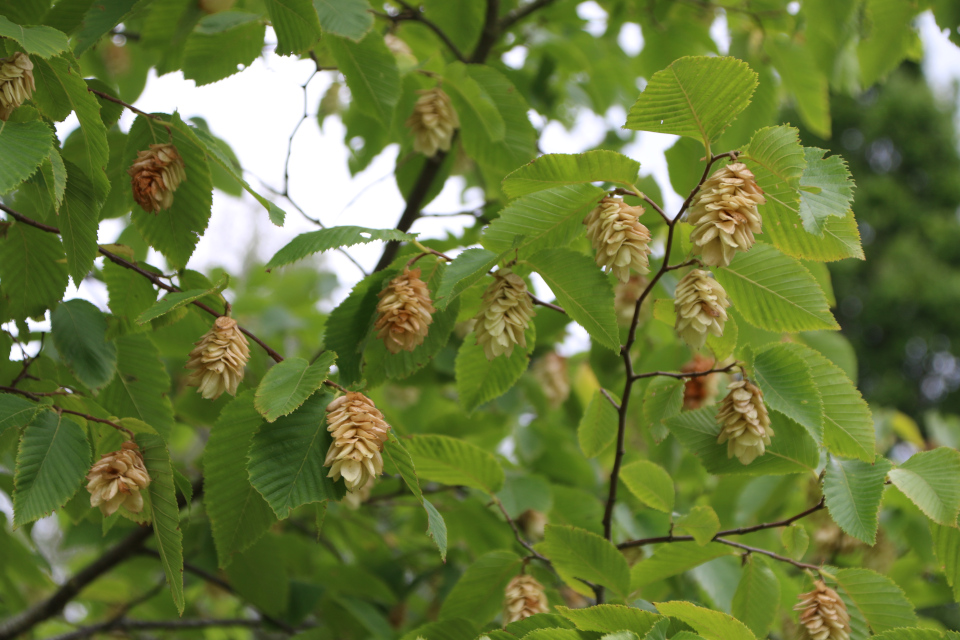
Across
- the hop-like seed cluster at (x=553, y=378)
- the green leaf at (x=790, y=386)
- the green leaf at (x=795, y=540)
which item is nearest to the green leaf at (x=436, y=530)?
the green leaf at (x=790, y=386)

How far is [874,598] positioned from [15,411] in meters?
1.20

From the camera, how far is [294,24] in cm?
107

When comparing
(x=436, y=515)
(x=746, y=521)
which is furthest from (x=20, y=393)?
(x=746, y=521)

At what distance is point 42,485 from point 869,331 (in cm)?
1338

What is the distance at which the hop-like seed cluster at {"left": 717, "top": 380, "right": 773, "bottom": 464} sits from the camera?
0.92 metres

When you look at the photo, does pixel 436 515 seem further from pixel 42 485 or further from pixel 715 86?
pixel 715 86

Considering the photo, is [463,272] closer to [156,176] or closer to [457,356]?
[457,356]

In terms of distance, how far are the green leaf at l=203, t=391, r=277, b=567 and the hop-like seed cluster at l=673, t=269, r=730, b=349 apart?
56 centimetres

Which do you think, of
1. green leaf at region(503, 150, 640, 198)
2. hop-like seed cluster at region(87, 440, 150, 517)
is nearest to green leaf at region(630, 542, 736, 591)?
green leaf at region(503, 150, 640, 198)

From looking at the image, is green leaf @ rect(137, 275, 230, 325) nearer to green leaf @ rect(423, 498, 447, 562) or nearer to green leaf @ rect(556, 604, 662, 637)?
green leaf @ rect(423, 498, 447, 562)

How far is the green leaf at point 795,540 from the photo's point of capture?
3.46ft

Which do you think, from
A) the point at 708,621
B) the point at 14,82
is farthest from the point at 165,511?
the point at 708,621

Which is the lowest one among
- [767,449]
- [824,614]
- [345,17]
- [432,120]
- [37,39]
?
[824,614]

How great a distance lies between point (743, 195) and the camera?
0.79 meters
